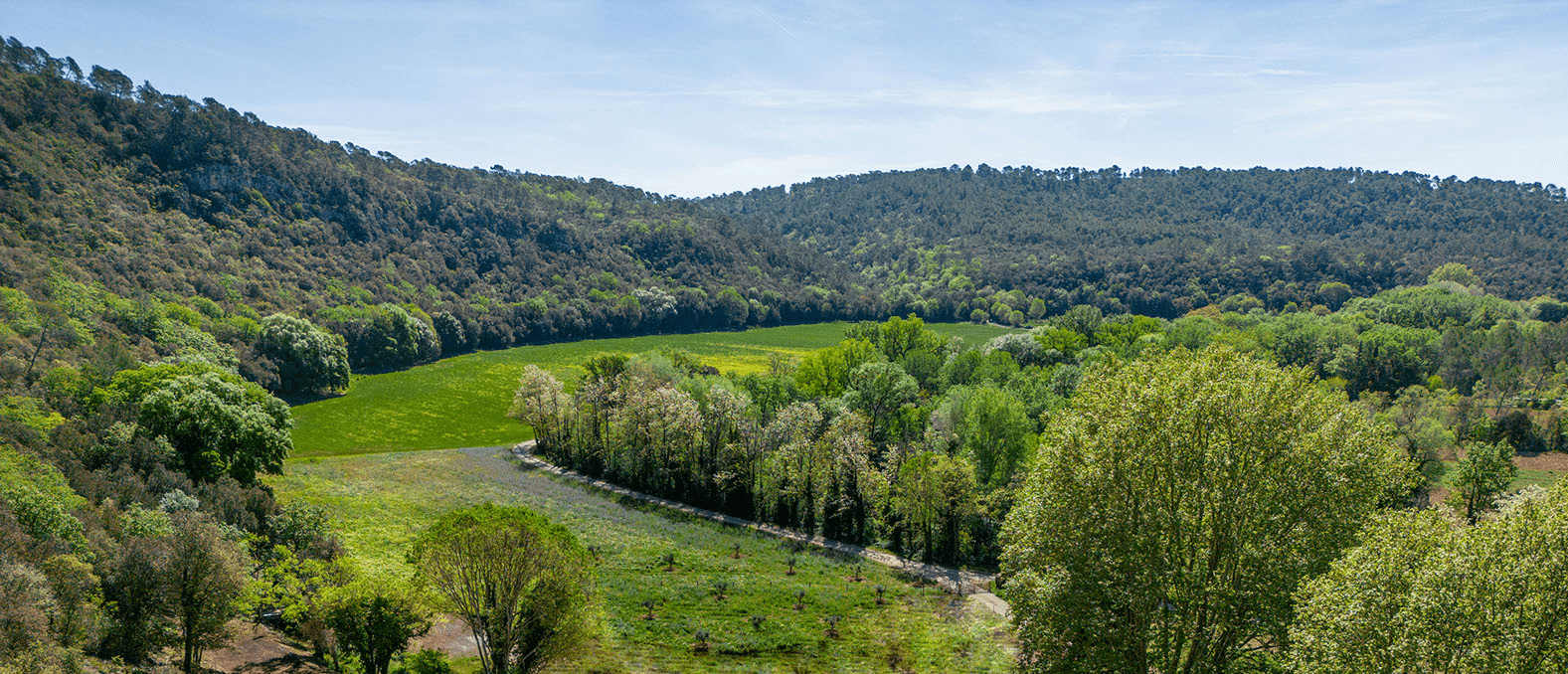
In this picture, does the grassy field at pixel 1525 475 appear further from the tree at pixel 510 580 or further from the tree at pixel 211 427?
the tree at pixel 211 427

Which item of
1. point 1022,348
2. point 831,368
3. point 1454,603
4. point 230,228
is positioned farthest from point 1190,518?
point 230,228

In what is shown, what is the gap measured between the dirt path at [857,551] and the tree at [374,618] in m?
31.3

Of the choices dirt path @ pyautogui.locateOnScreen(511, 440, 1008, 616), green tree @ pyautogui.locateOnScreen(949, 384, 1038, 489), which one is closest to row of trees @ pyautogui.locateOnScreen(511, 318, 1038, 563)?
green tree @ pyautogui.locateOnScreen(949, 384, 1038, 489)

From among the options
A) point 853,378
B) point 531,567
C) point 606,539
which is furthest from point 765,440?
point 531,567

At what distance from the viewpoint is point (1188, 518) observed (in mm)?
25578

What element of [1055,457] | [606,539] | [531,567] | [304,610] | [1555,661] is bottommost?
[606,539]

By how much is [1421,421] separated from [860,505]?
63651 mm

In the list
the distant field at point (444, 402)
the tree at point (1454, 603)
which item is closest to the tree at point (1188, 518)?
the tree at point (1454, 603)

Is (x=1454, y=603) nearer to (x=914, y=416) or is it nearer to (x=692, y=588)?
(x=692, y=588)

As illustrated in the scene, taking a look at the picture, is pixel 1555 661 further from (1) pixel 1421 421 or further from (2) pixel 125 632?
(1) pixel 1421 421

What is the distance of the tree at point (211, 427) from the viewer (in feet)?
162

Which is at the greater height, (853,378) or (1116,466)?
(1116,466)

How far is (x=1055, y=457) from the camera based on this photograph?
1089 inches

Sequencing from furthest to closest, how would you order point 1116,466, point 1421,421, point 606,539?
point 1421,421 < point 606,539 < point 1116,466
